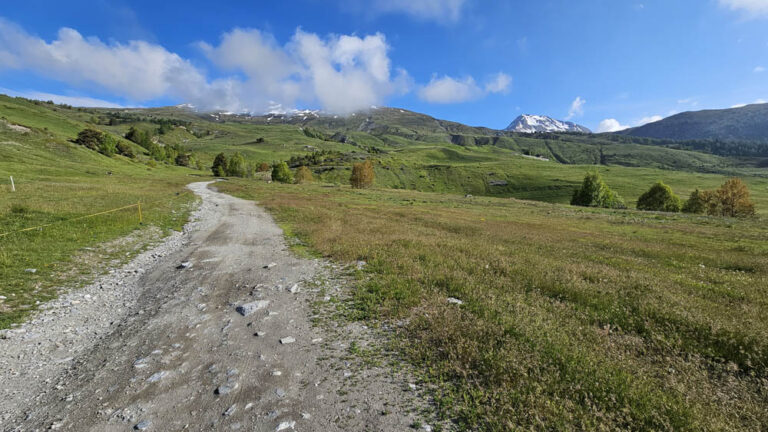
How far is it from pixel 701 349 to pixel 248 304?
36.9ft

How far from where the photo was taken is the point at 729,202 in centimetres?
7419

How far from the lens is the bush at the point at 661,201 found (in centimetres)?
8606

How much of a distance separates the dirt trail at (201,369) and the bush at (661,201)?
111m

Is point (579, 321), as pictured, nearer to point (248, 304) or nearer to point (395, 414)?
point (395, 414)

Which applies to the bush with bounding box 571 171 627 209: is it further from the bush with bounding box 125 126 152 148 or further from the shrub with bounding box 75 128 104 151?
the bush with bounding box 125 126 152 148

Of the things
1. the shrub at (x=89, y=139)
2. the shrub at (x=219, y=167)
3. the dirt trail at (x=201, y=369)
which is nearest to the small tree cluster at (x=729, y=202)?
the dirt trail at (x=201, y=369)

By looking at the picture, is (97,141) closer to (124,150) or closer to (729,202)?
(124,150)

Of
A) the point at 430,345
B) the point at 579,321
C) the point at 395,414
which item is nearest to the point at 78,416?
the point at 395,414

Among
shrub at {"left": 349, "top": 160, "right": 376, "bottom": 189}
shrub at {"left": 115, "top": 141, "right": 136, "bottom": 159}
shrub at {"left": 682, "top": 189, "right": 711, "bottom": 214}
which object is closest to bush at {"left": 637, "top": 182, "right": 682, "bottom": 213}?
shrub at {"left": 682, "top": 189, "right": 711, "bottom": 214}

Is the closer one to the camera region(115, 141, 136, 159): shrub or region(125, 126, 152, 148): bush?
region(115, 141, 136, 159): shrub

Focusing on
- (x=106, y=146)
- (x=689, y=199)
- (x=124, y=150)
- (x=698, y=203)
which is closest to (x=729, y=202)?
(x=698, y=203)

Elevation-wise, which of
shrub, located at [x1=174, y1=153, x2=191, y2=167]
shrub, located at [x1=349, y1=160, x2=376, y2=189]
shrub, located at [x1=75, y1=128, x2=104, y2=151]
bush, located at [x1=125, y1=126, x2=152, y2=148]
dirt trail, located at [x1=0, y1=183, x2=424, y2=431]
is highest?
bush, located at [x1=125, y1=126, x2=152, y2=148]

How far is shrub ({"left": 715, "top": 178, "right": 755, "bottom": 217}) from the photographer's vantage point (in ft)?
237

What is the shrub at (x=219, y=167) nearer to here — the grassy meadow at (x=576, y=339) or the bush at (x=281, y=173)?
the bush at (x=281, y=173)
